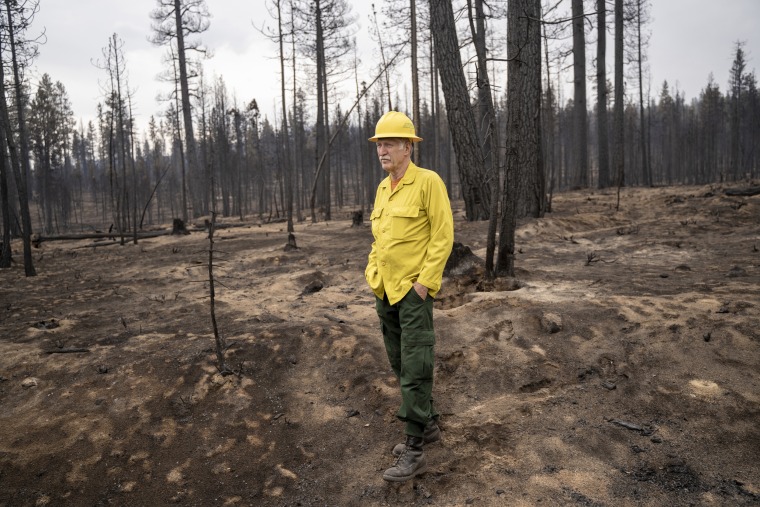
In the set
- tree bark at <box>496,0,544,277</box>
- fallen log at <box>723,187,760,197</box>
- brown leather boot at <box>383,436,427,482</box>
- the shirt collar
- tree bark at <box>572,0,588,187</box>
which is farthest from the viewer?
tree bark at <box>572,0,588,187</box>

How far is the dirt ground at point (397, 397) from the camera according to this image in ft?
9.80

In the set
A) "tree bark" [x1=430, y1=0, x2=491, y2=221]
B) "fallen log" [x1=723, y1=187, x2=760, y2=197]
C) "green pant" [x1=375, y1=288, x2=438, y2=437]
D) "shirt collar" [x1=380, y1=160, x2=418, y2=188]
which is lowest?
"green pant" [x1=375, y1=288, x2=438, y2=437]

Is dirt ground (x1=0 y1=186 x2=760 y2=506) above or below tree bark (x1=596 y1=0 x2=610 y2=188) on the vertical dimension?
below

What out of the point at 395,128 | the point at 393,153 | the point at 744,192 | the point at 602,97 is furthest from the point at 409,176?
the point at 602,97

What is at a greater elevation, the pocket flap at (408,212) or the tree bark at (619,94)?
the tree bark at (619,94)

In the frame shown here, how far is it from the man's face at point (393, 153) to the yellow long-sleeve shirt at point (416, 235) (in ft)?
0.30

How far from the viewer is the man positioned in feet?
9.77

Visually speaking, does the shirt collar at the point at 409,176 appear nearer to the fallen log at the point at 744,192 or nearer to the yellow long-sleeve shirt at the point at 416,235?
the yellow long-sleeve shirt at the point at 416,235

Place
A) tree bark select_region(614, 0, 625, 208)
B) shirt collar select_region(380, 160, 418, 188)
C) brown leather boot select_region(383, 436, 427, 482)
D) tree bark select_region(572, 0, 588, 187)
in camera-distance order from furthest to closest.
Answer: tree bark select_region(614, 0, 625, 208)
tree bark select_region(572, 0, 588, 187)
shirt collar select_region(380, 160, 418, 188)
brown leather boot select_region(383, 436, 427, 482)

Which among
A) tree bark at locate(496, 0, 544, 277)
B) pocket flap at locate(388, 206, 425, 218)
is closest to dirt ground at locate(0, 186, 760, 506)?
tree bark at locate(496, 0, 544, 277)

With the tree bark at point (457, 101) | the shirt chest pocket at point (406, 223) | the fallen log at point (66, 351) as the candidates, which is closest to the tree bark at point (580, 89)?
the tree bark at point (457, 101)

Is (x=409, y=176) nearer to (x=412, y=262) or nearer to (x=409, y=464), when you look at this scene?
(x=412, y=262)

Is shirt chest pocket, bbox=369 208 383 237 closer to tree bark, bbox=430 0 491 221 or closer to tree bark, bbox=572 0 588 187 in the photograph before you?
tree bark, bbox=430 0 491 221

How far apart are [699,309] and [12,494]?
5904 millimetres
